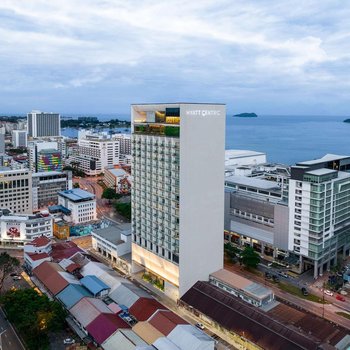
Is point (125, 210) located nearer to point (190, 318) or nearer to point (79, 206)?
point (79, 206)

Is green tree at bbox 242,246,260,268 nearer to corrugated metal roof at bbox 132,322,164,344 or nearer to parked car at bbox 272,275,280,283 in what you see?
parked car at bbox 272,275,280,283

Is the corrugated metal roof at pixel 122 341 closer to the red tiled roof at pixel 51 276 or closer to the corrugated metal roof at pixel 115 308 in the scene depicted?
the corrugated metal roof at pixel 115 308

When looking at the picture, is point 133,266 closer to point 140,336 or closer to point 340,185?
point 140,336

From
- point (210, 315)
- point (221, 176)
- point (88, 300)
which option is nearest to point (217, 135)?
point (221, 176)

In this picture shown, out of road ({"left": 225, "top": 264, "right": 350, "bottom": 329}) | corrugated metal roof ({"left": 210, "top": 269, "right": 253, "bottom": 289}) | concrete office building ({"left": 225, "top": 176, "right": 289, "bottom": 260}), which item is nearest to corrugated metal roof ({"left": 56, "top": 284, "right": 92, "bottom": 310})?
corrugated metal roof ({"left": 210, "top": 269, "right": 253, "bottom": 289})

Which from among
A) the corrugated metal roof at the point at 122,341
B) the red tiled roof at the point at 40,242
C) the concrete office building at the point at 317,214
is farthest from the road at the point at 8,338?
the concrete office building at the point at 317,214

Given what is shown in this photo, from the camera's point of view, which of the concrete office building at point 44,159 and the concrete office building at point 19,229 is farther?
the concrete office building at point 44,159
